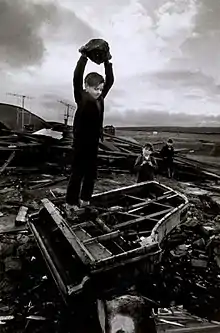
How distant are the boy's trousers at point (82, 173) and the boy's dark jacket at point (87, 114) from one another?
4cm

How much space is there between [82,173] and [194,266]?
2.10ft

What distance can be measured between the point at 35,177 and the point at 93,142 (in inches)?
47.4

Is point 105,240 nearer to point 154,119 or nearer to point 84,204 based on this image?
point 84,204

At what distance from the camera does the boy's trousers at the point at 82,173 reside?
1519mm

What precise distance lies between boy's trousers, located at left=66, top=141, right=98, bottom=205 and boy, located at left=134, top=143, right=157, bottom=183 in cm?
58

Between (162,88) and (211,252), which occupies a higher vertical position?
(162,88)

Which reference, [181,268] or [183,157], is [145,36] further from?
[181,268]

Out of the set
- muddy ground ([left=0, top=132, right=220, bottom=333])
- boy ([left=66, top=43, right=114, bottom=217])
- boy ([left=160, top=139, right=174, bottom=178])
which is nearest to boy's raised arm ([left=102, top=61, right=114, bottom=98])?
boy ([left=66, top=43, right=114, bottom=217])

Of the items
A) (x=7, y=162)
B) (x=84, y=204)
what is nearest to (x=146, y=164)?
(x=84, y=204)

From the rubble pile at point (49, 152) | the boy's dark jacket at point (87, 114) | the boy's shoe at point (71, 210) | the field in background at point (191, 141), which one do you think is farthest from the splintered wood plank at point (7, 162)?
the boy's dark jacket at point (87, 114)

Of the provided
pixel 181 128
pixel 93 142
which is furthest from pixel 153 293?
pixel 181 128

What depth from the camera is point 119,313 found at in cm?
122

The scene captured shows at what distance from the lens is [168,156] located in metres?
2.39

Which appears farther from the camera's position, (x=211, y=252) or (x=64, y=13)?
(x=64, y=13)
